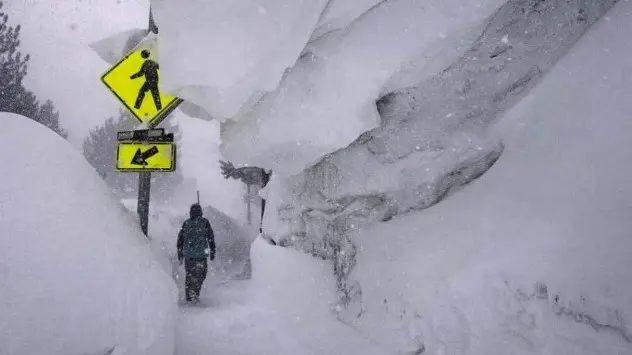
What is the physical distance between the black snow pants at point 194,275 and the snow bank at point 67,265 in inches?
154

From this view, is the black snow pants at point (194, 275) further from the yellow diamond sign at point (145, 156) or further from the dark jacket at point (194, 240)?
the yellow diamond sign at point (145, 156)

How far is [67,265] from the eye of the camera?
84.4 inches

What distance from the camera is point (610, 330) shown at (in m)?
1.98

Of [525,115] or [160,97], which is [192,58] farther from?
[525,115]

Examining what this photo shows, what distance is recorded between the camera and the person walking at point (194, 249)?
6.46 meters

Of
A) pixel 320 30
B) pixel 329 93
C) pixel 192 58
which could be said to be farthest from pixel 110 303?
pixel 320 30

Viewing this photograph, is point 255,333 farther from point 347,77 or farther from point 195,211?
point 347,77

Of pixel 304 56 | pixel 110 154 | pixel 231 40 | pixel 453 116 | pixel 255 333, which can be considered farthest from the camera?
pixel 110 154

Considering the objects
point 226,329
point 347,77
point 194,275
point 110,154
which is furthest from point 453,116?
point 110,154

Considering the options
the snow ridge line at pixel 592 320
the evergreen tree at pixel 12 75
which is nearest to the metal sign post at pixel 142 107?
the snow ridge line at pixel 592 320

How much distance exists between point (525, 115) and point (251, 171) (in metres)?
10.6

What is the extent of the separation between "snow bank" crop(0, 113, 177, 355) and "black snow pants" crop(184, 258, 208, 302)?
3.91 m

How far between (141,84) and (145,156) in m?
0.75

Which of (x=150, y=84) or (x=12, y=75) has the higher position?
(x=12, y=75)
